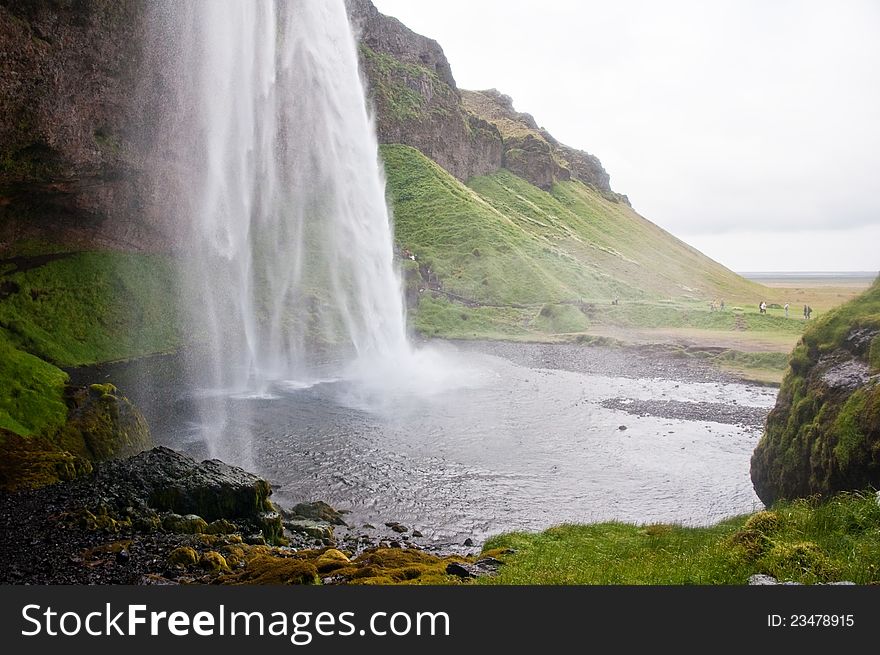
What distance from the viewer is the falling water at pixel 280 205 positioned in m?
49.1

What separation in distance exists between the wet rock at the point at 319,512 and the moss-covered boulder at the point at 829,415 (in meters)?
13.7

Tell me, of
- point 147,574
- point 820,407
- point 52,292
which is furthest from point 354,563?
point 52,292

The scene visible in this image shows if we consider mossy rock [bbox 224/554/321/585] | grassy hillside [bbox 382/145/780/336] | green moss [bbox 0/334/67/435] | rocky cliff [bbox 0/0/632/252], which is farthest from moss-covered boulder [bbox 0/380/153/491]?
grassy hillside [bbox 382/145/780/336]

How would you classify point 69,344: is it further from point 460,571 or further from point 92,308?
point 460,571

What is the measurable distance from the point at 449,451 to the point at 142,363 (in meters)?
27.3

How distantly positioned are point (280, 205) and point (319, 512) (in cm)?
5553

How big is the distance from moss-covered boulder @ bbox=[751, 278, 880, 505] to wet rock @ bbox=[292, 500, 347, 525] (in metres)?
13.7

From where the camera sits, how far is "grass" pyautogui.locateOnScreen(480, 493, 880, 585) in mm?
7879

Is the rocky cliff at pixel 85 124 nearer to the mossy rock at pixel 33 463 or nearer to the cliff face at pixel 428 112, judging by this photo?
the mossy rock at pixel 33 463

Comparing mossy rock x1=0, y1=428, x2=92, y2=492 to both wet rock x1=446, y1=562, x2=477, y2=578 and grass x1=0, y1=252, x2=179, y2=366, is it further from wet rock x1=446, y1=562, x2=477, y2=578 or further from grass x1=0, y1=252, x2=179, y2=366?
grass x1=0, y1=252, x2=179, y2=366

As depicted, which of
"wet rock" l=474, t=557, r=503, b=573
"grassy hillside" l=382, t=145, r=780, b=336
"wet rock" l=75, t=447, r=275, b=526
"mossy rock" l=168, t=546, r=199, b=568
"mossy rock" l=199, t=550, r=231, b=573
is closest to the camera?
"wet rock" l=474, t=557, r=503, b=573

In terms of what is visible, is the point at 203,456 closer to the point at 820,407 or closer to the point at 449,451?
the point at 449,451

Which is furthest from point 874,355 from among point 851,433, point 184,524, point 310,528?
point 184,524

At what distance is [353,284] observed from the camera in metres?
61.4
